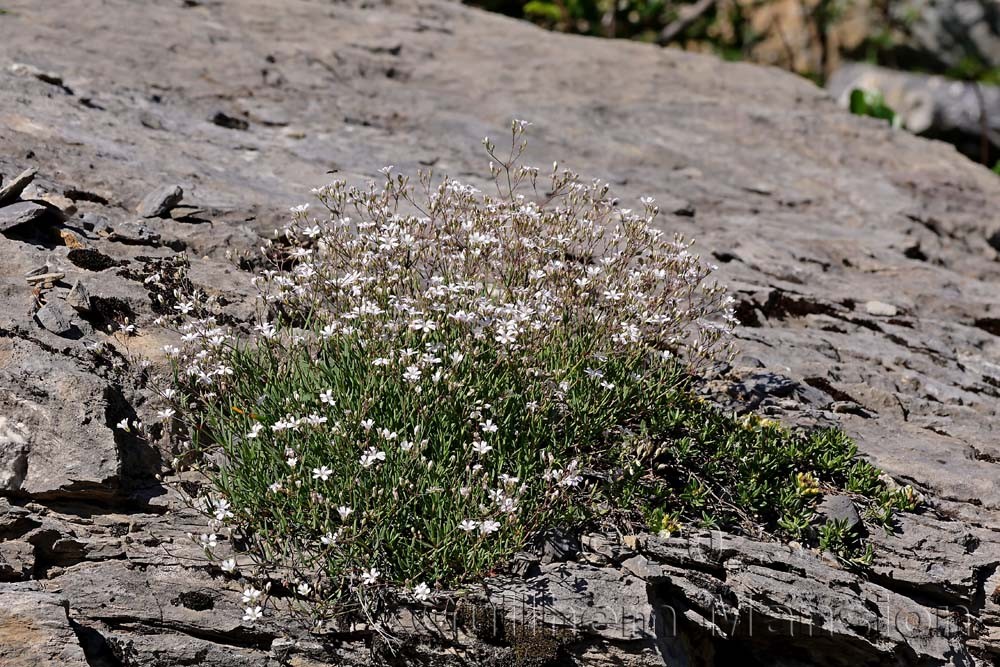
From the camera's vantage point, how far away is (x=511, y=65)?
11.3m

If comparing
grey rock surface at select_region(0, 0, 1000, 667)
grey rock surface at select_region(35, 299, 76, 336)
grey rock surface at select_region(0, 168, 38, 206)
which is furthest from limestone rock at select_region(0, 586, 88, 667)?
grey rock surface at select_region(0, 168, 38, 206)

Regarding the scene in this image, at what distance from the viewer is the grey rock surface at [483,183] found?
4.47m

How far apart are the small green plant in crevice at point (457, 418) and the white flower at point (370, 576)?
0.04 ft

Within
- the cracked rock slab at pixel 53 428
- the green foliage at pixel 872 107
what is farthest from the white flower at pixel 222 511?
the green foliage at pixel 872 107

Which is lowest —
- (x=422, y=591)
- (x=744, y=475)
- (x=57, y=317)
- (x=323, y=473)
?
(x=422, y=591)

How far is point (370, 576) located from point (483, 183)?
480cm

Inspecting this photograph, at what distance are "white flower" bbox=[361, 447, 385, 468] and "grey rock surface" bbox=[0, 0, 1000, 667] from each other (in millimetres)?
811

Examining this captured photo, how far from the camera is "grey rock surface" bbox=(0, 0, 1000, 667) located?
4469 millimetres

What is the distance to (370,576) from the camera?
4.22m

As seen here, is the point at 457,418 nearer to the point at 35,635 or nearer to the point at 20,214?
the point at 35,635

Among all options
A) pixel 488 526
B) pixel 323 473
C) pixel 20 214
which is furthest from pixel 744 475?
pixel 20 214

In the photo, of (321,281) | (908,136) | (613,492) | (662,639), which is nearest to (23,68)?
(321,281)

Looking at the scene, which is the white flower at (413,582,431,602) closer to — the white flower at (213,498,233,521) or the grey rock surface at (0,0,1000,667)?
the grey rock surface at (0,0,1000,667)

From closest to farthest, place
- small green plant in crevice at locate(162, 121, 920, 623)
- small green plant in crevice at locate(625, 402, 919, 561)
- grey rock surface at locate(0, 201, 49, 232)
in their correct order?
small green plant in crevice at locate(162, 121, 920, 623), small green plant in crevice at locate(625, 402, 919, 561), grey rock surface at locate(0, 201, 49, 232)
